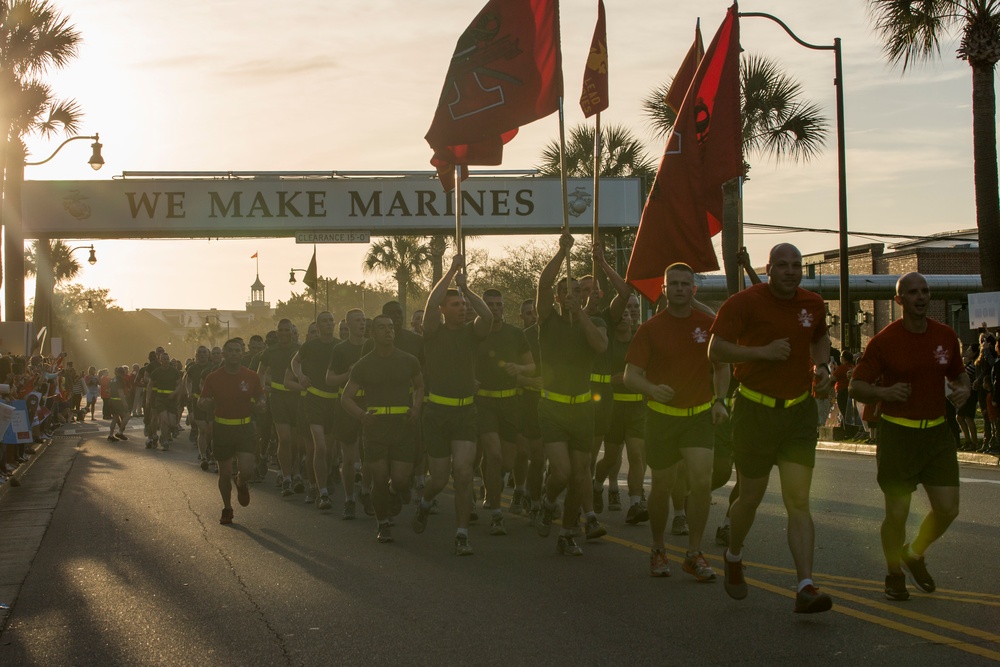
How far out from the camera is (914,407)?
737 centimetres

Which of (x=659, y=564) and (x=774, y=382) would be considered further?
(x=659, y=564)

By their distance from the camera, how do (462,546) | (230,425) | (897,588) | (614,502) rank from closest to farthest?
1. (897,588)
2. (462,546)
3. (614,502)
4. (230,425)

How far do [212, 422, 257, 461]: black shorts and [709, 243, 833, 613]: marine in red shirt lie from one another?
6.45 m

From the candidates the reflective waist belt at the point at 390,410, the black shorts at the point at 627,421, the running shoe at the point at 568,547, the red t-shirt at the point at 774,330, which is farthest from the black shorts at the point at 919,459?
the reflective waist belt at the point at 390,410

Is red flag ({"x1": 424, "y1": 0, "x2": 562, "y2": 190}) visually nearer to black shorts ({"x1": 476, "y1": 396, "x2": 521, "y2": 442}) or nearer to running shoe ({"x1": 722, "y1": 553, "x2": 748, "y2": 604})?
A: black shorts ({"x1": 476, "y1": 396, "x2": 521, "y2": 442})

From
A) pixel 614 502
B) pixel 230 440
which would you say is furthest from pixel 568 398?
pixel 230 440

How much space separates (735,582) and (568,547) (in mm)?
2350

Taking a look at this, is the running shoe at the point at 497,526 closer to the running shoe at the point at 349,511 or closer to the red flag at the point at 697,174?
the running shoe at the point at 349,511

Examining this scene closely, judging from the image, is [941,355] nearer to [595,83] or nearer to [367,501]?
[595,83]

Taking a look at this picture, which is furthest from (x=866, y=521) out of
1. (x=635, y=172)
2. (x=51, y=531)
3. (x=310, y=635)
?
(x=635, y=172)

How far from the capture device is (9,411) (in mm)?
13875

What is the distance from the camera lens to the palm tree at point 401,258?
159 ft

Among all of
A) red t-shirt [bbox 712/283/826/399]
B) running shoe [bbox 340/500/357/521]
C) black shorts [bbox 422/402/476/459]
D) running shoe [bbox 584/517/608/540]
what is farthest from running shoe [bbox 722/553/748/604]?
running shoe [bbox 340/500/357/521]

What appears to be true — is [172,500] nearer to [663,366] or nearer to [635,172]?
[663,366]
